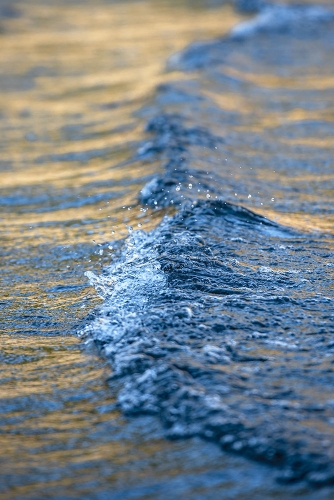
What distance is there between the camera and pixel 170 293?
411 cm

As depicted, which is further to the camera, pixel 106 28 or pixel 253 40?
pixel 106 28

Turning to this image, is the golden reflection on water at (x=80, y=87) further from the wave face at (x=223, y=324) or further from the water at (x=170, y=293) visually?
Result: the wave face at (x=223, y=324)

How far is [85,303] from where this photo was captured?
4312 millimetres

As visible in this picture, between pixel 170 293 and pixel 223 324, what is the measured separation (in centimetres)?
47

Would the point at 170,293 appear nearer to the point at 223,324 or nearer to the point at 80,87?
the point at 223,324

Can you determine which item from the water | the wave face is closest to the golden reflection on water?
the water

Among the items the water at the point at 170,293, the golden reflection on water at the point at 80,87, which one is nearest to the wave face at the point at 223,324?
the water at the point at 170,293

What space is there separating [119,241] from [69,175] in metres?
2.21

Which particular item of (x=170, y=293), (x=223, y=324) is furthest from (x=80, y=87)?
(x=223, y=324)

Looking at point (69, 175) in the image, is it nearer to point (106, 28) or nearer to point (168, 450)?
point (168, 450)

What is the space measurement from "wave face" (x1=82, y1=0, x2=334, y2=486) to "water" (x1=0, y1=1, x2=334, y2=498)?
0.03 feet

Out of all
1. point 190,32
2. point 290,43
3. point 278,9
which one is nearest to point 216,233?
point 290,43

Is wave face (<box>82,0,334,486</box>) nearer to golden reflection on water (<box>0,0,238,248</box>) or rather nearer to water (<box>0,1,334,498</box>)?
water (<box>0,1,334,498</box>)

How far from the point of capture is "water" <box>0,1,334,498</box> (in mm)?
2871
